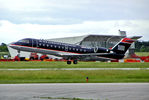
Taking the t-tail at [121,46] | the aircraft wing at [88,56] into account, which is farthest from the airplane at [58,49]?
the t-tail at [121,46]

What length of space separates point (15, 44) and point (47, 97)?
43.7 metres

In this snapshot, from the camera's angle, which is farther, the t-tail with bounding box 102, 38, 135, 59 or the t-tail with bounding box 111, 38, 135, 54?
the t-tail with bounding box 111, 38, 135, 54

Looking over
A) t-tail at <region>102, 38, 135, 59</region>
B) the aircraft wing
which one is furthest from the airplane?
t-tail at <region>102, 38, 135, 59</region>

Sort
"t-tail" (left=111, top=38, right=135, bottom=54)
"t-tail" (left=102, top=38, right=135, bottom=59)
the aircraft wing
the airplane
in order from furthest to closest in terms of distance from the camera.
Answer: "t-tail" (left=111, top=38, right=135, bottom=54) → "t-tail" (left=102, top=38, right=135, bottom=59) → the aircraft wing → the airplane

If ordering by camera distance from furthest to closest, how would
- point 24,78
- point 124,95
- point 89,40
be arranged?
1. point 89,40
2. point 24,78
3. point 124,95

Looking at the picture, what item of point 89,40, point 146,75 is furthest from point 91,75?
point 89,40

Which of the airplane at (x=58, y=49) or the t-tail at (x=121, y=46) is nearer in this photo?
the airplane at (x=58, y=49)

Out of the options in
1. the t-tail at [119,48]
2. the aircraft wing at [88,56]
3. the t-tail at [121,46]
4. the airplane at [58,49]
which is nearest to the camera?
the airplane at [58,49]

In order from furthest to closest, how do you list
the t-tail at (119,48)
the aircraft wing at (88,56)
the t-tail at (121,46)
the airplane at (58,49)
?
1. the t-tail at (121,46)
2. the t-tail at (119,48)
3. the aircraft wing at (88,56)
4. the airplane at (58,49)

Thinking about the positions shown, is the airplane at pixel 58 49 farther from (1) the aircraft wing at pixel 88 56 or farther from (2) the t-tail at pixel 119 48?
(2) the t-tail at pixel 119 48

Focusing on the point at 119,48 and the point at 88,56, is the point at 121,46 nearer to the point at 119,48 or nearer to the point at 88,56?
the point at 119,48

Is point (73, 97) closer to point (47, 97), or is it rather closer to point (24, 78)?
point (47, 97)

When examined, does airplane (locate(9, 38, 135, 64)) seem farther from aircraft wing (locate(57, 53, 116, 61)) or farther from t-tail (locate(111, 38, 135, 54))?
t-tail (locate(111, 38, 135, 54))

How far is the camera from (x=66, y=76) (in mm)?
28766
